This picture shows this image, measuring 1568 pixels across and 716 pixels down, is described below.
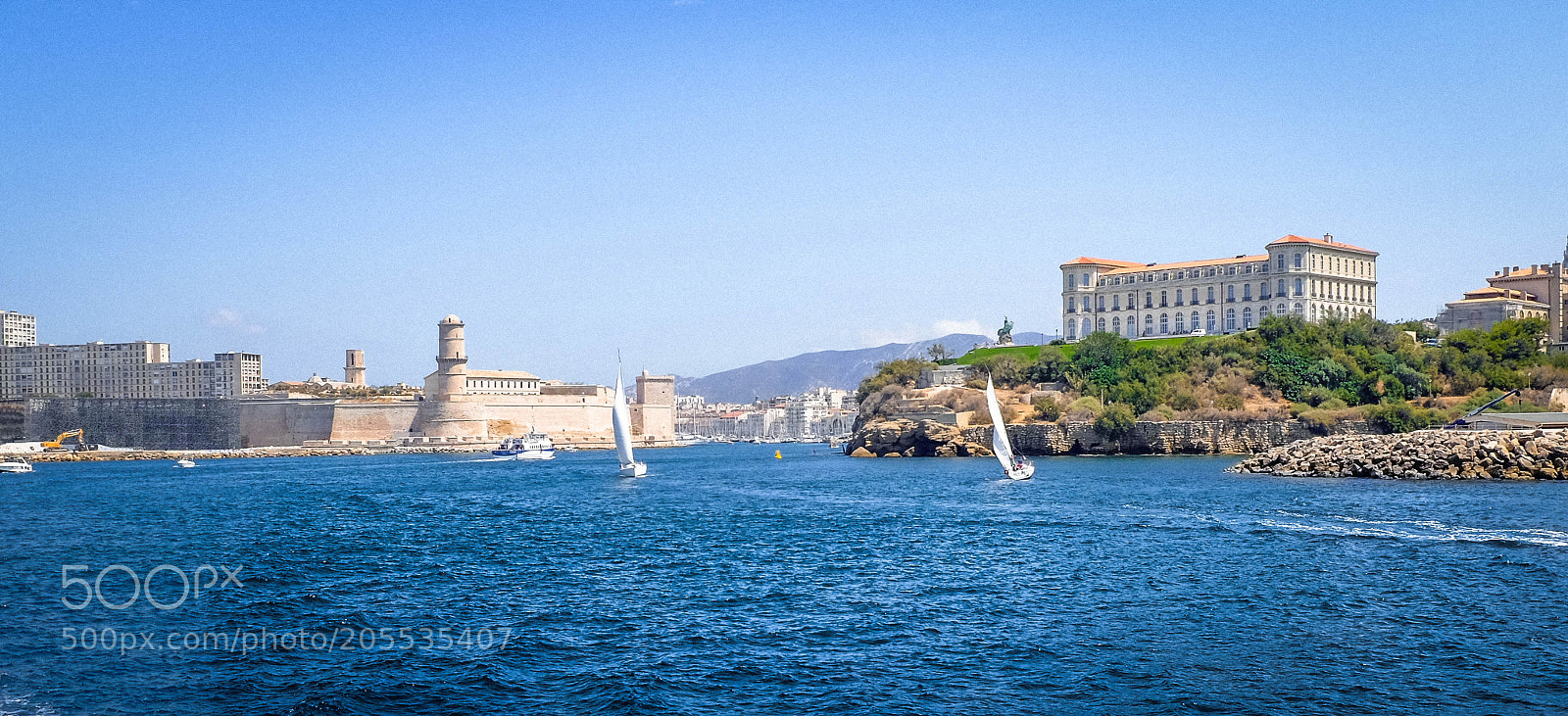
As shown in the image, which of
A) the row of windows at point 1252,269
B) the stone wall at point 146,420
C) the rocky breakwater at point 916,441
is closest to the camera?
the rocky breakwater at point 916,441

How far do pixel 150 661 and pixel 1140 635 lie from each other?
38.6ft

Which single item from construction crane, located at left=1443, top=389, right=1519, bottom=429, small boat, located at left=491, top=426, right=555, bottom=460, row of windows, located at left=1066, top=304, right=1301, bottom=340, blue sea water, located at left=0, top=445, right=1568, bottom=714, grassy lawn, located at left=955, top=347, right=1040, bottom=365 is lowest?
small boat, located at left=491, top=426, right=555, bottom=460

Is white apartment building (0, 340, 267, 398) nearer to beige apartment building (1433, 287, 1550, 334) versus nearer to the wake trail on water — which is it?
beige apartment building (1433, 287, 1550, 334)

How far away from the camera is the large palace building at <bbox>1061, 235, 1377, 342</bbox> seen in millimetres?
77750

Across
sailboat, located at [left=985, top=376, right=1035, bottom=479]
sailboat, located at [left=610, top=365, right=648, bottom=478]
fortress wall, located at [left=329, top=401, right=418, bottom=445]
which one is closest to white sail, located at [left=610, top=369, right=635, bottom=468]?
sailboat, located at [left=610, top=365, right=648, bottom=478]

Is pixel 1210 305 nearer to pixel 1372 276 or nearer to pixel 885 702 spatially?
pixel 1372 276

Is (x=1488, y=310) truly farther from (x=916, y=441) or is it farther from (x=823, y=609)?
(x=823, y=609)

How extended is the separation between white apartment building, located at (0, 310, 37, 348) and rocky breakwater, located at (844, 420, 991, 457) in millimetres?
154848

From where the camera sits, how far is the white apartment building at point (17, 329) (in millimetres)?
174950

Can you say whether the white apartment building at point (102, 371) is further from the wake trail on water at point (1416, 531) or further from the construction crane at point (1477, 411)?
the wake trail on water at point (1416, 531)

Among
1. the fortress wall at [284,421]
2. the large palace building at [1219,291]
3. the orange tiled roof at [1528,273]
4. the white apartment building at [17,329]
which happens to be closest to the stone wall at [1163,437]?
the large palace building at [1219,291]

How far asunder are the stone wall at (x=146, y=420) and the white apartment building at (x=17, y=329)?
303 ft

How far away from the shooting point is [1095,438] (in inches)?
2419

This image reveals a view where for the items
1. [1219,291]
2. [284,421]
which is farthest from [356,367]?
[1219,291]
